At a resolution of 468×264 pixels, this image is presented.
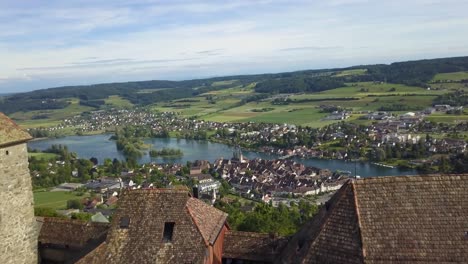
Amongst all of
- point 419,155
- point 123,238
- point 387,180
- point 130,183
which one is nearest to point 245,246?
point 123,238

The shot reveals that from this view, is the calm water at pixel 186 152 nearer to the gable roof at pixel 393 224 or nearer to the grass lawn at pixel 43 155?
the grass lawn at pixel 43 155

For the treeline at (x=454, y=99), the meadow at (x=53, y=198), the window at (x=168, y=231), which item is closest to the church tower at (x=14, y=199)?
the window at (x=168, y=231)

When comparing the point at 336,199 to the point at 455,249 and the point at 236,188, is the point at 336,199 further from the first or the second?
the point at 236,188

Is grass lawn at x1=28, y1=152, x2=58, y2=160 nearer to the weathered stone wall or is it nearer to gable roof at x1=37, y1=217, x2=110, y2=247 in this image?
gable roof at x1=37, y1=217, x2=110, y2=247

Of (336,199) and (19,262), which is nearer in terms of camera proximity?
(336,199)

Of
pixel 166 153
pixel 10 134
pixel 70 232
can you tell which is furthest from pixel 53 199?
pixel 10 134
